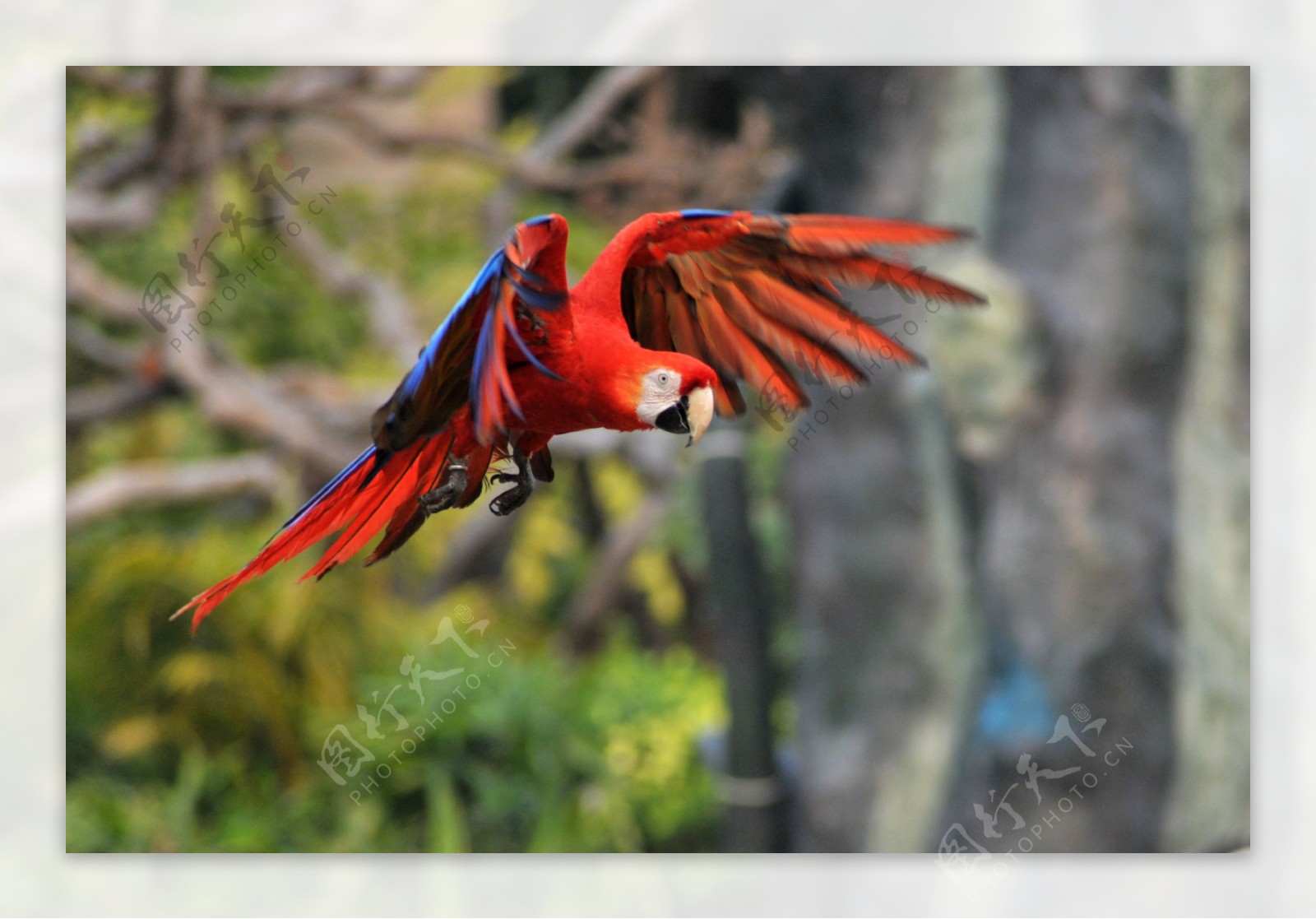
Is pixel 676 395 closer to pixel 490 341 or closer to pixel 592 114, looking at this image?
pixel 490 341

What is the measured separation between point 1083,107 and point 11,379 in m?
1.32

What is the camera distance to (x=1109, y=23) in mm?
1376

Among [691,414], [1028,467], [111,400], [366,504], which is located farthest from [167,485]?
[691,414]

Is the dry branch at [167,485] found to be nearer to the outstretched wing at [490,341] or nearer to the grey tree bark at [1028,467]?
the grey tree bark at [1028,467]

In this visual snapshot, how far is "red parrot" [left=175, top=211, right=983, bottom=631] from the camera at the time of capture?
0.34m

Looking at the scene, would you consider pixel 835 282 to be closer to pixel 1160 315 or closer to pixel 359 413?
pixel 1160 315

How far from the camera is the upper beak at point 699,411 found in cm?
36

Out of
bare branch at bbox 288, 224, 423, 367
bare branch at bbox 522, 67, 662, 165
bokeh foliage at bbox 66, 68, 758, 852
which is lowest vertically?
bokeh foliage at bbox 66, 68, 758, 852

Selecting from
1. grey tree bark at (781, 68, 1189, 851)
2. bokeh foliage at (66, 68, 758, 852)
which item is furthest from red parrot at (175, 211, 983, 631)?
bokeh foliage at (66, 68, 758, 852)

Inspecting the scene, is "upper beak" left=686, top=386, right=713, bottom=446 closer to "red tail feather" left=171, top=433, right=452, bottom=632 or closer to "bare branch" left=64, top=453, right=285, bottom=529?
"red tail feather" left=171, top=433, right=452, bottom=632

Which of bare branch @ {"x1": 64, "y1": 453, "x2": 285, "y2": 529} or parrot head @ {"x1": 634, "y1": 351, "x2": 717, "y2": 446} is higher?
parrot head @ {"x1": 634, "y1": 351, "x2": 717, "y2": 446}

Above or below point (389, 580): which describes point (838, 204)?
above

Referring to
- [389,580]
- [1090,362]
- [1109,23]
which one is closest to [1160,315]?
[1090,362]

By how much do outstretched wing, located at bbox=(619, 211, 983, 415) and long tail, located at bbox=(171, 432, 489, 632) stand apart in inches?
4.1
